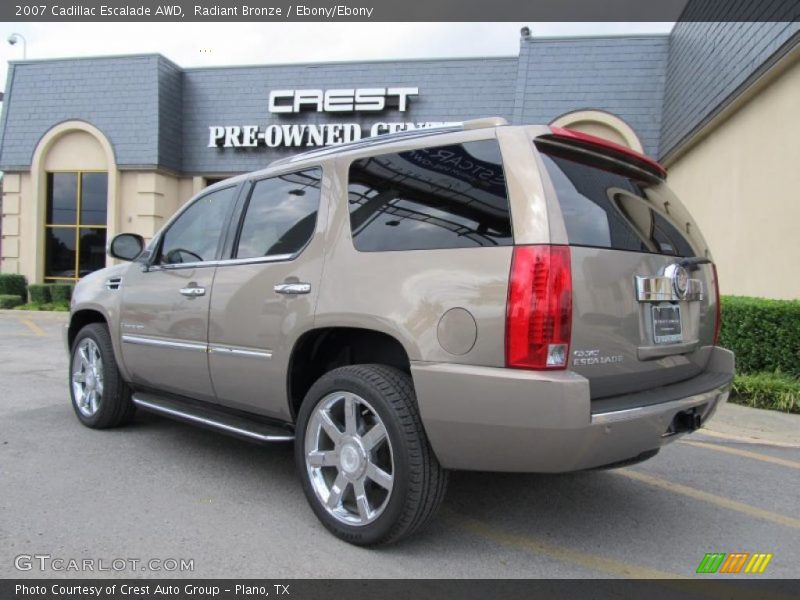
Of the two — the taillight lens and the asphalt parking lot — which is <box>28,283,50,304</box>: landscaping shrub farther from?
the taillight lens

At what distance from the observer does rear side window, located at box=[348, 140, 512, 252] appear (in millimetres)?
2764

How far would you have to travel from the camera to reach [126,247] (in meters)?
4.88

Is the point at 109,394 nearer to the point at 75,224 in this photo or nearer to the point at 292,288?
the point at 292,288

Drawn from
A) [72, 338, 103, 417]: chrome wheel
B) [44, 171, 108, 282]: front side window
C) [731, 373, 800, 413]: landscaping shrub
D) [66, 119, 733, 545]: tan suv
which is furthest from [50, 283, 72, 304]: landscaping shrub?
[731, 373, 800, 413]: landscaping shrub

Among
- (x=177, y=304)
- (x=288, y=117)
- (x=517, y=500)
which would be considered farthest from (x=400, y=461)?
(x=288, y=117)

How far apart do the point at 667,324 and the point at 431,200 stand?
1.31 m

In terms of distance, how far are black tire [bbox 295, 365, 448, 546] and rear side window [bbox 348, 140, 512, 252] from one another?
0.64 meters

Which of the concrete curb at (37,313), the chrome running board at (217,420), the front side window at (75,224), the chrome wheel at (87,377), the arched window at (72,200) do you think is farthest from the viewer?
the front side window at (75,224)

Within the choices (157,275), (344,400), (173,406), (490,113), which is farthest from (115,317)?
(490,113)

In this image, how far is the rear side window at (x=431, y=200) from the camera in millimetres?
2764

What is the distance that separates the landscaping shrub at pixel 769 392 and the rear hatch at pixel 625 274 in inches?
129

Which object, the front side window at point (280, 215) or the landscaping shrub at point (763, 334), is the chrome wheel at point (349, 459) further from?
the landscaping shrub at point (763, 334)

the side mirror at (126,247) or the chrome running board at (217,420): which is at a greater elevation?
the side mirror at (126,247)

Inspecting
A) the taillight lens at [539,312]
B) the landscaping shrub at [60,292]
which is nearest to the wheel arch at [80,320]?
the taillight lens at [539,312]
